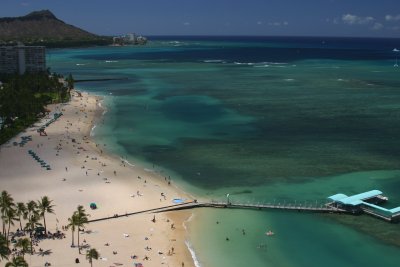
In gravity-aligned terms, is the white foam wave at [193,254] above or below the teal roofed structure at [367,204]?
below

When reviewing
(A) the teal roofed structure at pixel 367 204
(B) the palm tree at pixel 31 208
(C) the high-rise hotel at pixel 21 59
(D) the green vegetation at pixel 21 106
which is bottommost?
(A) the teal roofed structure at pixel 367 204

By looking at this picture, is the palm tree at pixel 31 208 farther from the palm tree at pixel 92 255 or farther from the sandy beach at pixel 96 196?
the palm tree at pixel 92 255

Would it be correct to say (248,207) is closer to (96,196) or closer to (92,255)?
(96,196)

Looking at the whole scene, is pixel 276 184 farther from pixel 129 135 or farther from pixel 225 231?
pixel 129 135

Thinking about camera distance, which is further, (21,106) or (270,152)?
(21,106)

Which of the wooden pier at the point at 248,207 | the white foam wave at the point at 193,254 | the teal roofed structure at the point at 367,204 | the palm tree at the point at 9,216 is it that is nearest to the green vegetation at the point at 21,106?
the palm tree at the point at 9,216

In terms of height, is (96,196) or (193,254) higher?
(96,196)

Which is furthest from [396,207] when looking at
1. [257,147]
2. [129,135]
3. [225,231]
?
[129,135]

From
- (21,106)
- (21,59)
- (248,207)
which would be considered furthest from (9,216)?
(21,59)
